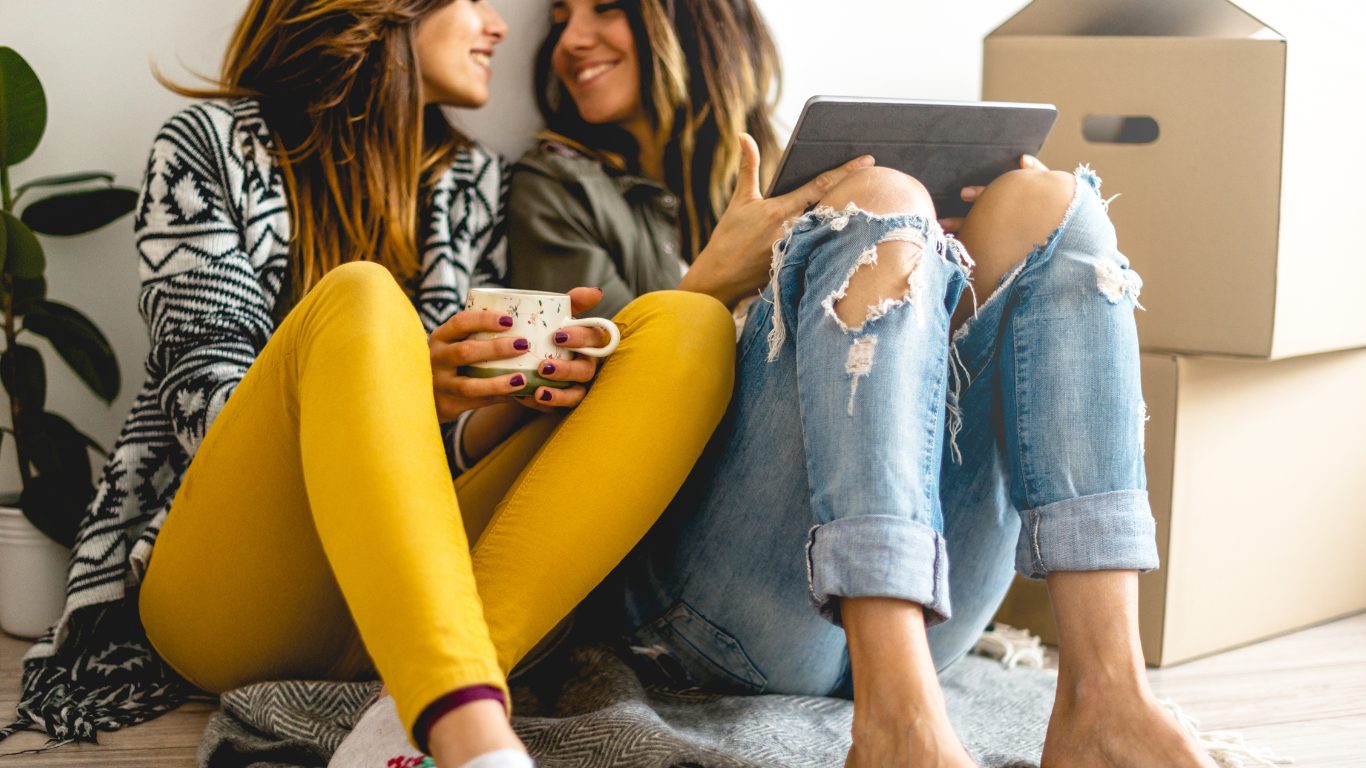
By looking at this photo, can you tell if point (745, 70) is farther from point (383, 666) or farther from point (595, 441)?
point (383, 666)

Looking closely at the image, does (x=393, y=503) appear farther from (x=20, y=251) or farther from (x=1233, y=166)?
(x=1233, y=166)

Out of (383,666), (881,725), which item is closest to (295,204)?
(383,666)

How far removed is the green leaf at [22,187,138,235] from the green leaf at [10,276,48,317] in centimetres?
6

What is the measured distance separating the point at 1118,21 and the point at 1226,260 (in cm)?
37

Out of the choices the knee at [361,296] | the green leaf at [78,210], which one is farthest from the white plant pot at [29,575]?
the knee at [361,296]

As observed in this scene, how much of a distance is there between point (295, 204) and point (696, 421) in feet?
1.93

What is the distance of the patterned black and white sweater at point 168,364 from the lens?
1000 millimetres

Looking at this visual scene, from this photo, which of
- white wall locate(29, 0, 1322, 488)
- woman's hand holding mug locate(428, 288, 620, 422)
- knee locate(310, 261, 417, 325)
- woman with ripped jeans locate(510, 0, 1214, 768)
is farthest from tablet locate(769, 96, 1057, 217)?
white wall locate(29, 0, 1322, 488)

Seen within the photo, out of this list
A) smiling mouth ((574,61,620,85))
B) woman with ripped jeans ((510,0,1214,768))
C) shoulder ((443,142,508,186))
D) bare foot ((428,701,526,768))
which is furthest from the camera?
smiling mouth ((574,61,620,85))

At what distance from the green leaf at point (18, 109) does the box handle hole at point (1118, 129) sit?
123cm

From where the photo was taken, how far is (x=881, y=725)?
68 cm

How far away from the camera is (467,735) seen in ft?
1.91

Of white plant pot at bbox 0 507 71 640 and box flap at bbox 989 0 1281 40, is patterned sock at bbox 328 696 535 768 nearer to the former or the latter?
white plant pot at bbox 0 507 71 640

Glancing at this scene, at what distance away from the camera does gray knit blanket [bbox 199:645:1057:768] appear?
0.81 metres
